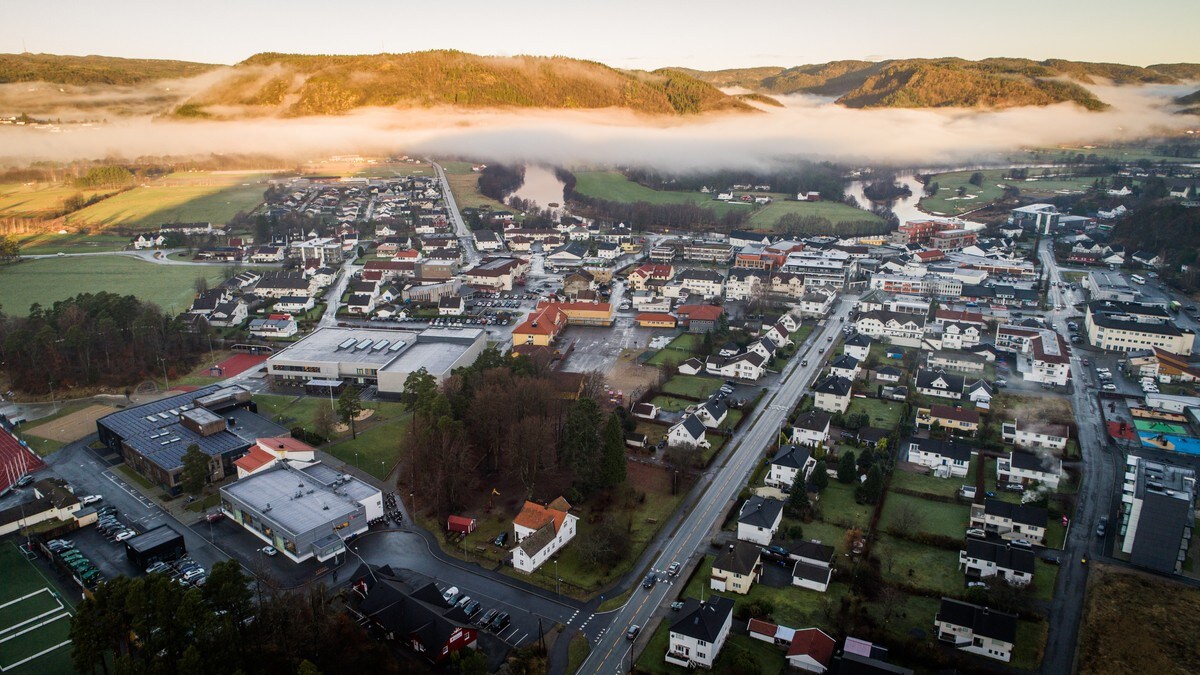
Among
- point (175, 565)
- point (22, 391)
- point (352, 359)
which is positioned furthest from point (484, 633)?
point (22, 391)

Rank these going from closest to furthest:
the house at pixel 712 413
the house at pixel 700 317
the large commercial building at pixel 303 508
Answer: the large commercial building at pixel 303 508, the house at pixel 712 413, the house at pixel 700 317

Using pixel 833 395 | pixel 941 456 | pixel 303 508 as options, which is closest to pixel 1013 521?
pixel 941 456

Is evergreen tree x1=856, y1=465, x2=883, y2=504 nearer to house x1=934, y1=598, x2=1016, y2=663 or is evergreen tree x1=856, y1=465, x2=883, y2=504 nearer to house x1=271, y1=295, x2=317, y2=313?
house x1=934, y1=598, x2=1016, y2=663

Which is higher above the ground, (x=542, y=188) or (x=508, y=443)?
(x=542, y=188)

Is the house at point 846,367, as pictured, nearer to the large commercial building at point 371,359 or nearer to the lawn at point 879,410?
the lawn at point 879,410

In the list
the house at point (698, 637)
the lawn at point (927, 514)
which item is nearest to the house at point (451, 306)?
the lawn at point (927, 514)

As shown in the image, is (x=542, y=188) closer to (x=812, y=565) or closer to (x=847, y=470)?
(x=847, y=470)
